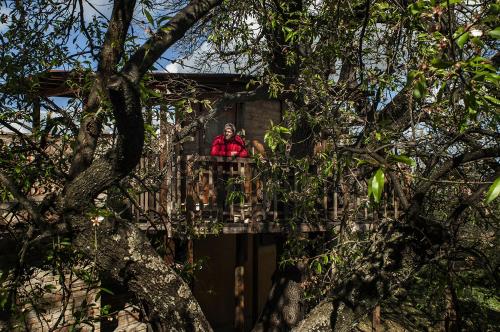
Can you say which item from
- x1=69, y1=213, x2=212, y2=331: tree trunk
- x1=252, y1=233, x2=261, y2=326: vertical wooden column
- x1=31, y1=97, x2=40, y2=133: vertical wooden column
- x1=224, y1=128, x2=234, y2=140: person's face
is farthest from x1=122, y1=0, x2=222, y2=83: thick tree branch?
x1=252, y1=233, x2=261, y2=326: vertical wooden column

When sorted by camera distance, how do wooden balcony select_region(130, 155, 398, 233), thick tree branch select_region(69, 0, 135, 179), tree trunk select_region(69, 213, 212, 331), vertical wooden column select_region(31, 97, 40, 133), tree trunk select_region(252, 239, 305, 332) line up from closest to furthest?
tree trunk select_region(69, 213, 212, 331) → thick tree branch select_region(69, 0, 135, 179) → vertical wooden column select_region(31, 97, 40, 133) → wooden balcony select_region(130, 155, 398, 233) → tree trunk select_region(252, 239, 305, 332)

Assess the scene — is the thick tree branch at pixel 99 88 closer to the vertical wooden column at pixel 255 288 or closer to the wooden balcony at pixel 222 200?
the wooden balcony at pixel 222 200

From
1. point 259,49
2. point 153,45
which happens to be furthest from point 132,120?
point 259,49

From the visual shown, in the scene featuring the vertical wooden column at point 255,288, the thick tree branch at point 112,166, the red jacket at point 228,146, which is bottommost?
the vertical wooden column at point 255,288

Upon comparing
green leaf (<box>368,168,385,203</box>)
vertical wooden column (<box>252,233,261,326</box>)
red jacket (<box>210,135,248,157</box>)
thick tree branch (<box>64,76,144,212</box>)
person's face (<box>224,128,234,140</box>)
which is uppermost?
person's face (<box>224,128,234,140</box>)

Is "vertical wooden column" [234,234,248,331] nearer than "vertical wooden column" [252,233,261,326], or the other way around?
"vertical wooden column" [234,234,248,331]

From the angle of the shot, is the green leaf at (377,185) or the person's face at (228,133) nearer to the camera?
the green leaf at (377,185)

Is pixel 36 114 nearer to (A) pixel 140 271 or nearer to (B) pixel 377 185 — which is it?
(A) pixel 140 271

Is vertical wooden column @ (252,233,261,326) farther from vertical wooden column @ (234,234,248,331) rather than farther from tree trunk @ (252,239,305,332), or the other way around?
tree trunk @ (252,239,305,332)

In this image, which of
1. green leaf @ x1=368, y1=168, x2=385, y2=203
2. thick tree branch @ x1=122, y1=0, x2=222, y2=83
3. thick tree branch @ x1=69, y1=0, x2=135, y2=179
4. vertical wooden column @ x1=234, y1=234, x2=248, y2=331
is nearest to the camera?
green leaf @ x1=368, y1=168, x2=385, y2=203

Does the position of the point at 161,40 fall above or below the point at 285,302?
above

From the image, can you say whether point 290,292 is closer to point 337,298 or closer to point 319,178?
point 319,178

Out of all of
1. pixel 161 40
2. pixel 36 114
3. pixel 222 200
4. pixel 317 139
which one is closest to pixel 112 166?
pixel 161 40

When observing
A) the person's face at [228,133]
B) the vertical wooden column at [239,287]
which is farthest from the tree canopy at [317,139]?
the vertical wooden column at [239,287]
